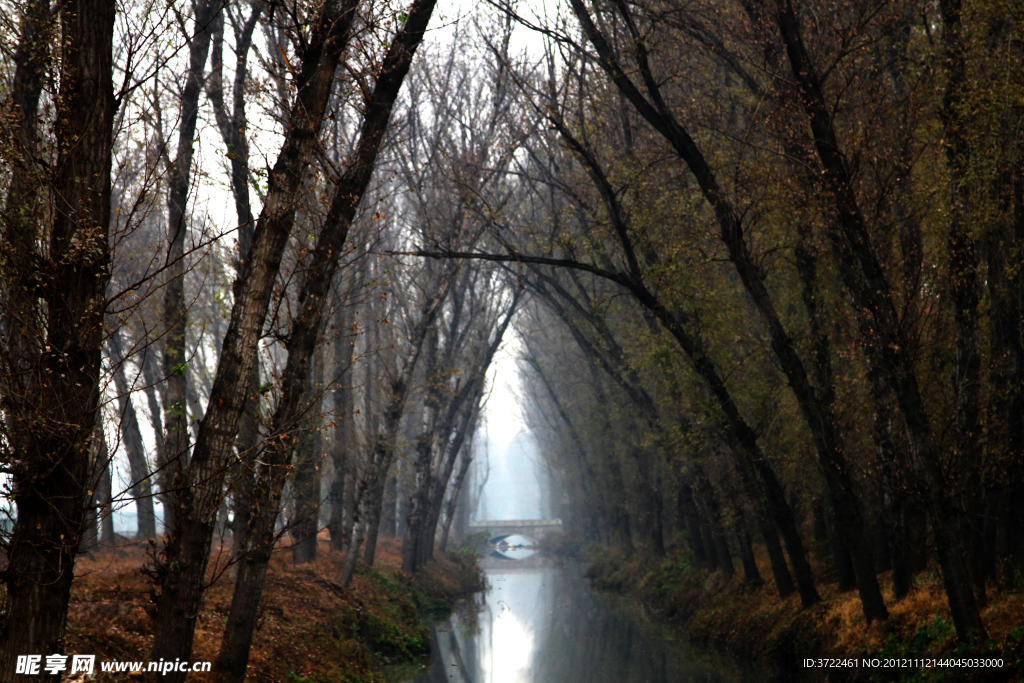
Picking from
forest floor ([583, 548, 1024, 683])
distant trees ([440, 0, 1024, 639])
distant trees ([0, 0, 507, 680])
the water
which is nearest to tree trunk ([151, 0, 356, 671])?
distant trees ([0, 0, 507, 680])

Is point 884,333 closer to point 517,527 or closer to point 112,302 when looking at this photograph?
point 112,302

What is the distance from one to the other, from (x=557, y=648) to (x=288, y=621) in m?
6.80

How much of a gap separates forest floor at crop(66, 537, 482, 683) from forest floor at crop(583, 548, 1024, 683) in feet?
21.5

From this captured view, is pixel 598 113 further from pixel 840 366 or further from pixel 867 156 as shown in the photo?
pixel 840 366

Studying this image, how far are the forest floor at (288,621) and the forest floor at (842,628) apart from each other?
6551mm

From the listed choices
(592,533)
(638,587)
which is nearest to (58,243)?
(638,587)

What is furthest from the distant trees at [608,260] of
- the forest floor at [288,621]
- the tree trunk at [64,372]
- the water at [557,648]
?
the water at [557,648]

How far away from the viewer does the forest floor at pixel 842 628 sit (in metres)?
8.30

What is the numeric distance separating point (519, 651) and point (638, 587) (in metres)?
10.1

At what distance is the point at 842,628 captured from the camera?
1152cm

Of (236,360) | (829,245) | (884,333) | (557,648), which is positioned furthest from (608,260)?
(236,360)

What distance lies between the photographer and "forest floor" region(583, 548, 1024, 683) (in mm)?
Answer: 8297

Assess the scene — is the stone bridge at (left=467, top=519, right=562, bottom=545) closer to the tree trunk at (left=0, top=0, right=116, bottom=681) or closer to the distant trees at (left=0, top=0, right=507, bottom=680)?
the distant trees at (left=0, top=0, right=507, bottom=680)

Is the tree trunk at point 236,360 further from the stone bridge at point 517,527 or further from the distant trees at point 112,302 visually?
the stone bridge at point 517,527
